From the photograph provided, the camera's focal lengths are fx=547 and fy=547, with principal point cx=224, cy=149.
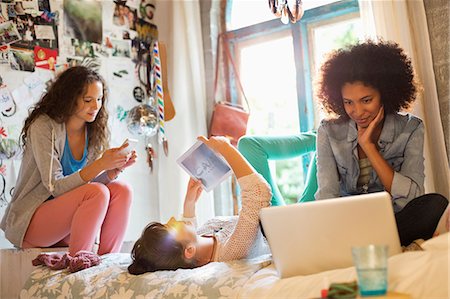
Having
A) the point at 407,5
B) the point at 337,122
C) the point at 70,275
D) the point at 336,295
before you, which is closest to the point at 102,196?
the point at 70,275

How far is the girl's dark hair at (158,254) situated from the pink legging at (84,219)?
385 mm

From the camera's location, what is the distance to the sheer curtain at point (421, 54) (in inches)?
85.5

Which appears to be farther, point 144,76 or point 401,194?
point 144,76

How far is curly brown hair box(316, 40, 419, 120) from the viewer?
1.86m

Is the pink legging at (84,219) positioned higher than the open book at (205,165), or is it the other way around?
the open book at (205,165)

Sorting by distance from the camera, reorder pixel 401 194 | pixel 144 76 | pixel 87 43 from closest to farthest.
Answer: pixel 401 194 → pixel 87 43 → pixel 144 76

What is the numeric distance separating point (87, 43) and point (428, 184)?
5.87 feet

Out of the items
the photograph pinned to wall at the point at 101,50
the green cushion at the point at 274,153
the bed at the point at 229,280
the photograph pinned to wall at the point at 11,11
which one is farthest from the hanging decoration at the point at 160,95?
the bed at the point at 229,280

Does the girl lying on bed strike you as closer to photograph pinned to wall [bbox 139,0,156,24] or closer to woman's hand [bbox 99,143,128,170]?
woman's hand [bbox 99,143,128,170]

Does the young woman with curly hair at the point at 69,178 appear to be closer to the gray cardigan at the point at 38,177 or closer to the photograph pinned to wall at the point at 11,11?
the gray cardigan at the point at 38,177

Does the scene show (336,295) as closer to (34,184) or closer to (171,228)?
(171,228)

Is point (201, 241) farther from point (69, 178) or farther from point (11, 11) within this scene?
point (11, 11)

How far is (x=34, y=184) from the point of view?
211 centimetres

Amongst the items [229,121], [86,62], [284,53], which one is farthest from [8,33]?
[284,53]
